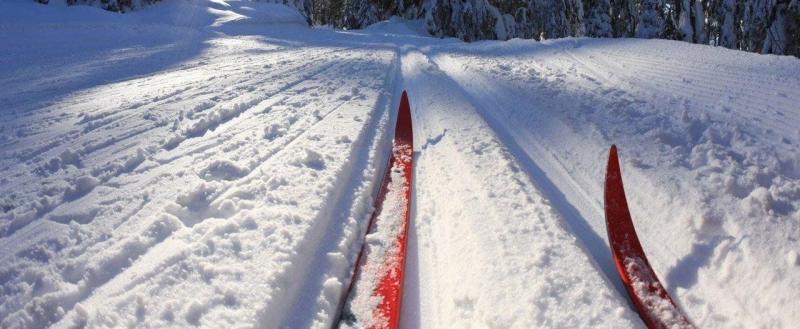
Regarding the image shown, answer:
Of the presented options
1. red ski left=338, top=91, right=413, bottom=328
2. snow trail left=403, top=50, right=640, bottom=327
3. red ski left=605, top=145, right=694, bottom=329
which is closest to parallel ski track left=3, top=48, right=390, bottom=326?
red ski left=338, top=91, right=413, bottom=328

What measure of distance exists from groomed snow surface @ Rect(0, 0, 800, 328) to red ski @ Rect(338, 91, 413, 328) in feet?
0.18

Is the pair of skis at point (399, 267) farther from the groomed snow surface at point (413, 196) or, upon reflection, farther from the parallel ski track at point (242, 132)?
the parallel ski track at point (242, 132)

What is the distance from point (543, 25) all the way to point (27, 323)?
17219mm

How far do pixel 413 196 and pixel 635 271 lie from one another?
44.0 inches

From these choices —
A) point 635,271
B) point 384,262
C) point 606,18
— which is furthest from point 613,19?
point 384,262

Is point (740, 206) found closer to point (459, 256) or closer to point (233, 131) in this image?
point (459, 256)

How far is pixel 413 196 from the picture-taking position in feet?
8.20

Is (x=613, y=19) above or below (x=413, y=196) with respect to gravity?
above

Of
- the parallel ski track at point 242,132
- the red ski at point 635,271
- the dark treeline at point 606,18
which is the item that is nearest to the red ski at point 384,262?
the parallel ski track at point 242,132

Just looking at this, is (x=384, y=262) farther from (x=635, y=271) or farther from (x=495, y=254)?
(x=635, y=271)

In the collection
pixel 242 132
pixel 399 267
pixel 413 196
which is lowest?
pixel 399 267

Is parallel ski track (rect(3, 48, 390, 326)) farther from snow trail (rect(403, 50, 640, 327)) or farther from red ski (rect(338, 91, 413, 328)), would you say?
snow trail (rect(403, 50, 640, 327))

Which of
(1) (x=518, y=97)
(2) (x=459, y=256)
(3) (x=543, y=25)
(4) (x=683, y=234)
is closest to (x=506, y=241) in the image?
(2) (x=459, y=256)

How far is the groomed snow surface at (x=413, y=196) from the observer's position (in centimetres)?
156
